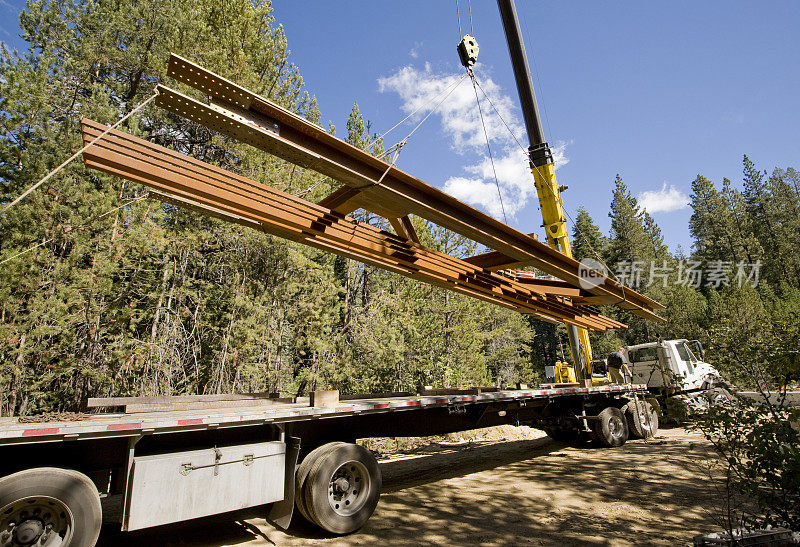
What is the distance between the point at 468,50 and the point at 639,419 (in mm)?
9739

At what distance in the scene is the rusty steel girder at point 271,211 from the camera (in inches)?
144

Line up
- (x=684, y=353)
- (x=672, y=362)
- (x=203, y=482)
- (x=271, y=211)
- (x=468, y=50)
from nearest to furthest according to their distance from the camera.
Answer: (x=203, y=482) < (x=271, y=211) < (x=468, y=50) < (x=672, y=362) < (x=684, y=353)

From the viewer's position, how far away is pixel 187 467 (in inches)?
161

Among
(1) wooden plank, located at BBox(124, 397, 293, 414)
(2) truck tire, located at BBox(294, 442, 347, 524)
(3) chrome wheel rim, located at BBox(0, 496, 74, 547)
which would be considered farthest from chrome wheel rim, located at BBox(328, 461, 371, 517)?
(3) chrome wheel rim, located at BBox(0, 496, 74, 547)

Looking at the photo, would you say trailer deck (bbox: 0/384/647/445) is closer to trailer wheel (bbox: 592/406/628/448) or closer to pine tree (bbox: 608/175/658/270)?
trailer wheel (bbox: 592/406/628/448)

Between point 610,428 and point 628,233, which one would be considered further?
point 628,233

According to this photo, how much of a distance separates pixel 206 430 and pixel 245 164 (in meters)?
11.3

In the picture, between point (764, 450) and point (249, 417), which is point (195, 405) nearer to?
point (249, 417)

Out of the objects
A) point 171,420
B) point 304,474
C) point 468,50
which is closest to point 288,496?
point 304,474

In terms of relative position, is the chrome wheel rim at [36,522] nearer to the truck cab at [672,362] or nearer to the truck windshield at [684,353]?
the truck cab at [672,362]

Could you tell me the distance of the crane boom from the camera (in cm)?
1019

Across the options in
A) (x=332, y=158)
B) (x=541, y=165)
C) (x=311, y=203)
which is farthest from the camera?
(x=541, y=165)

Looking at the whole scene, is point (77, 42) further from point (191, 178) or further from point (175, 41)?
point (191, 178)

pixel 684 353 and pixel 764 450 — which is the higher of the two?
pixel 684 353
